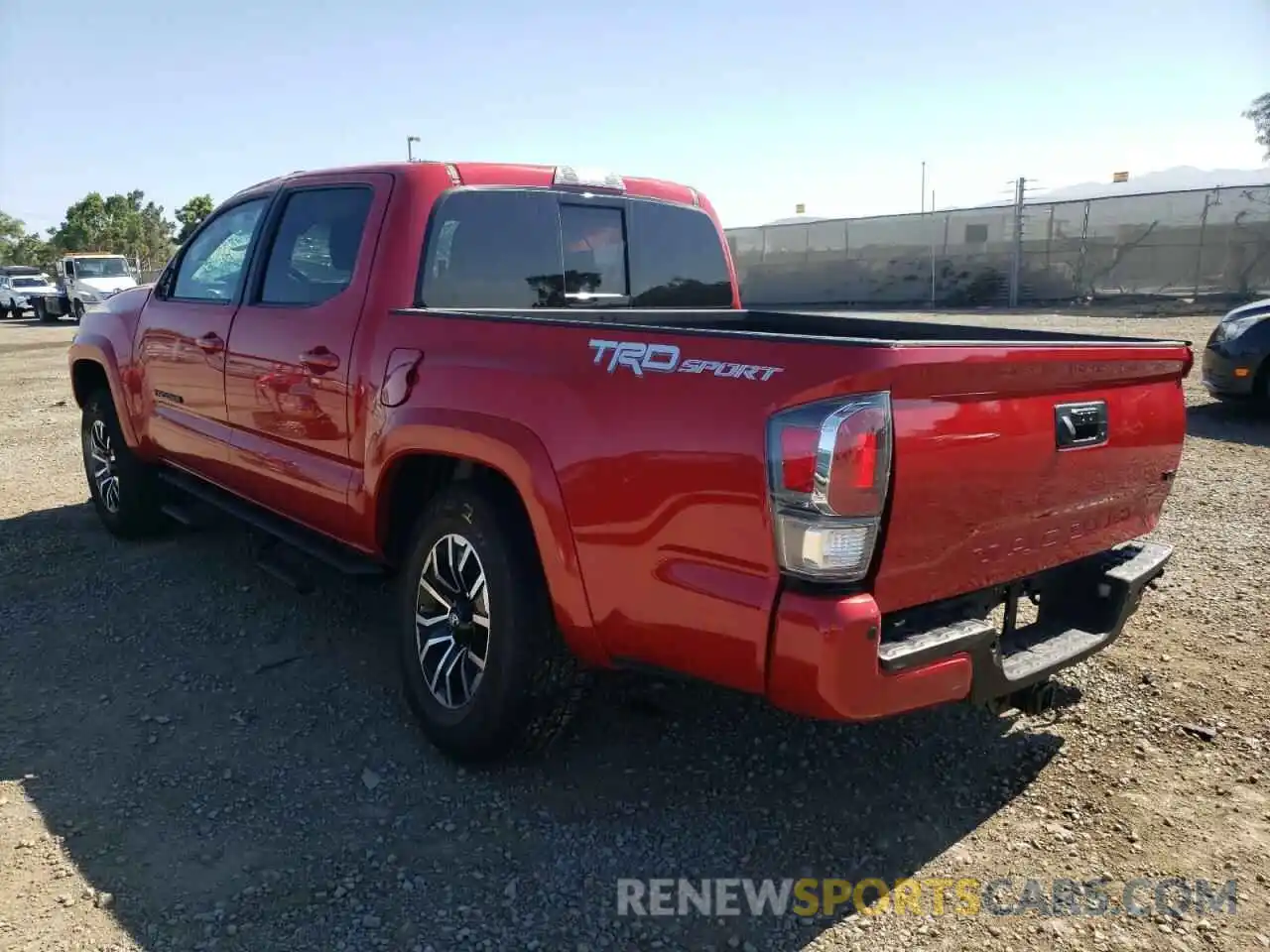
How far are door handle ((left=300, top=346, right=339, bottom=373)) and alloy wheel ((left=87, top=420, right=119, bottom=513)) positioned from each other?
2.58m

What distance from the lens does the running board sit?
Result: 379 cm

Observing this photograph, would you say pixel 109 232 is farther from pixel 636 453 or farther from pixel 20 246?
pixel 636 453

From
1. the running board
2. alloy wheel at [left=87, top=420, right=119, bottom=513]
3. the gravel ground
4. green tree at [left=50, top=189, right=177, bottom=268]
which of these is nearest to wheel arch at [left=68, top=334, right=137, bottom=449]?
alloy wheel at [left=87, top=420, right=119, bottom=513]

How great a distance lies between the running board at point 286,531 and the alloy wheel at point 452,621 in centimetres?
44

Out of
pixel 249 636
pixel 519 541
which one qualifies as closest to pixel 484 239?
pixel 519 541

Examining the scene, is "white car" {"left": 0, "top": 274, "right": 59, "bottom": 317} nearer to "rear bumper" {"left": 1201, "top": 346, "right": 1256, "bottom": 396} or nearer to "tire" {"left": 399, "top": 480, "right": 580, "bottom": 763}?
"rear bumper" {"left": 1201, "top": 346, "right": 1256, "bottom": 396}

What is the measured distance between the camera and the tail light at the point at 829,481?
2270mm

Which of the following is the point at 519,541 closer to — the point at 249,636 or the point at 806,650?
the point at 806,650

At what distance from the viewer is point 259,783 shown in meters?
3.30

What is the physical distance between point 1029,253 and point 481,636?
23644 millimetres

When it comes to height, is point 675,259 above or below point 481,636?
above

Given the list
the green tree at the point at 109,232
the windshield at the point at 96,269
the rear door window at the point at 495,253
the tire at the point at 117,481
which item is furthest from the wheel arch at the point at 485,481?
the green tree at the point at 109,232

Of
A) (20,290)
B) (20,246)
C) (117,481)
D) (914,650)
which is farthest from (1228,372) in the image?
(20,246)

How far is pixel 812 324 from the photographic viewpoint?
3.99m
